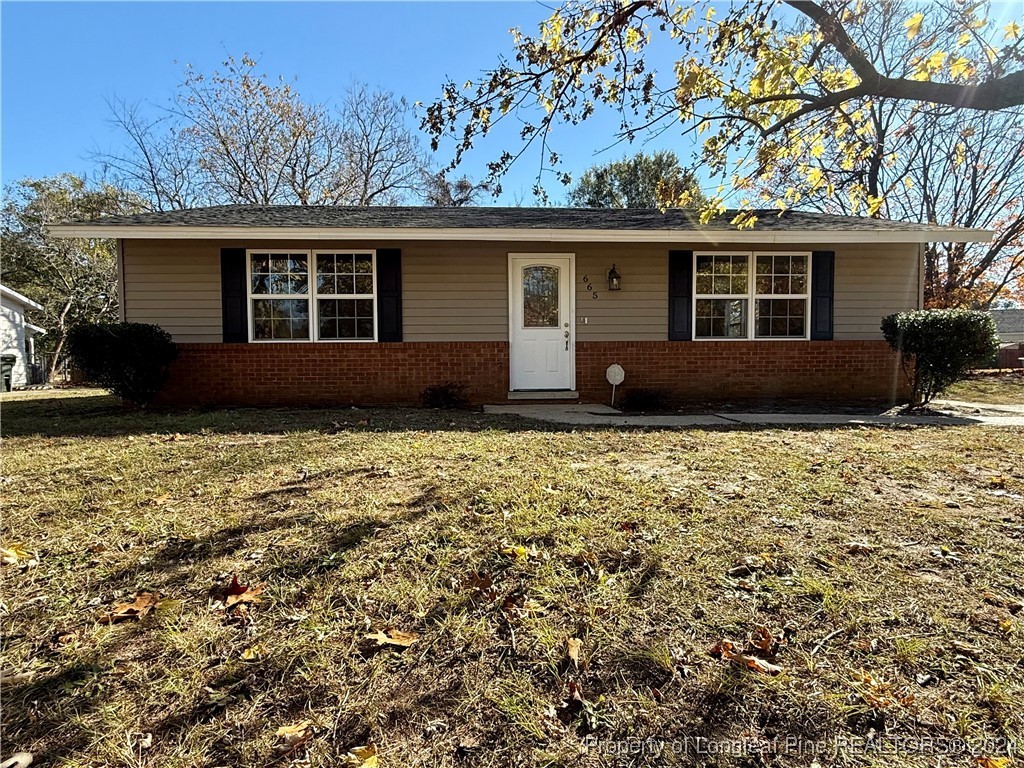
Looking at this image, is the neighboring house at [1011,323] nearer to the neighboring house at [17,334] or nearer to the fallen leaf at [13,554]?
the fallen leaf at [13,554]

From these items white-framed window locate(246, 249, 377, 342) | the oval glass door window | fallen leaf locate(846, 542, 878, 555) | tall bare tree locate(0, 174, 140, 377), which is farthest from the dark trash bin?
fallen leaf locate(846, 542, 878, 555)

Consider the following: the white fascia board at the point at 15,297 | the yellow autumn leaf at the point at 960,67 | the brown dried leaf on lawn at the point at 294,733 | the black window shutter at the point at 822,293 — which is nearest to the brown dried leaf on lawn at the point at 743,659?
the brown dried leaf on lawn at the point at 294,733

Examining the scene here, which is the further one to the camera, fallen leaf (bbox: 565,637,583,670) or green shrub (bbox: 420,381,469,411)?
green shrub (bbox: 420,381,469,411)

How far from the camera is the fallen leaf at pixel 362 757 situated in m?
1.42

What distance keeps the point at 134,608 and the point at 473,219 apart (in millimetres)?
7592

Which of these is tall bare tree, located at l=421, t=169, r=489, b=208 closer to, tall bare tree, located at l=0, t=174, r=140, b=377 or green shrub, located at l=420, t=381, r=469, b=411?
tall bare tree, located at l=0, t=174, r=140, b=377

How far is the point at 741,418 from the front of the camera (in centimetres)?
706

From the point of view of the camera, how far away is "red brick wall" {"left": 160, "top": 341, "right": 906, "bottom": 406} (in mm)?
8203

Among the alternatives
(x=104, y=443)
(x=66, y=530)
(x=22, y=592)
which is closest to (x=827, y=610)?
(x=22, y=592)

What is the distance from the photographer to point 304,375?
8289mm

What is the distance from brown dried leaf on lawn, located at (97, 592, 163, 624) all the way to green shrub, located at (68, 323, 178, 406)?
6252mm

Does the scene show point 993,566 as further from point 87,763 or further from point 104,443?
point 104,443

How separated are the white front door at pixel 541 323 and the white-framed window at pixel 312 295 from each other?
228 cm

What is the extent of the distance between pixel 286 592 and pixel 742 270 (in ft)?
27.9
